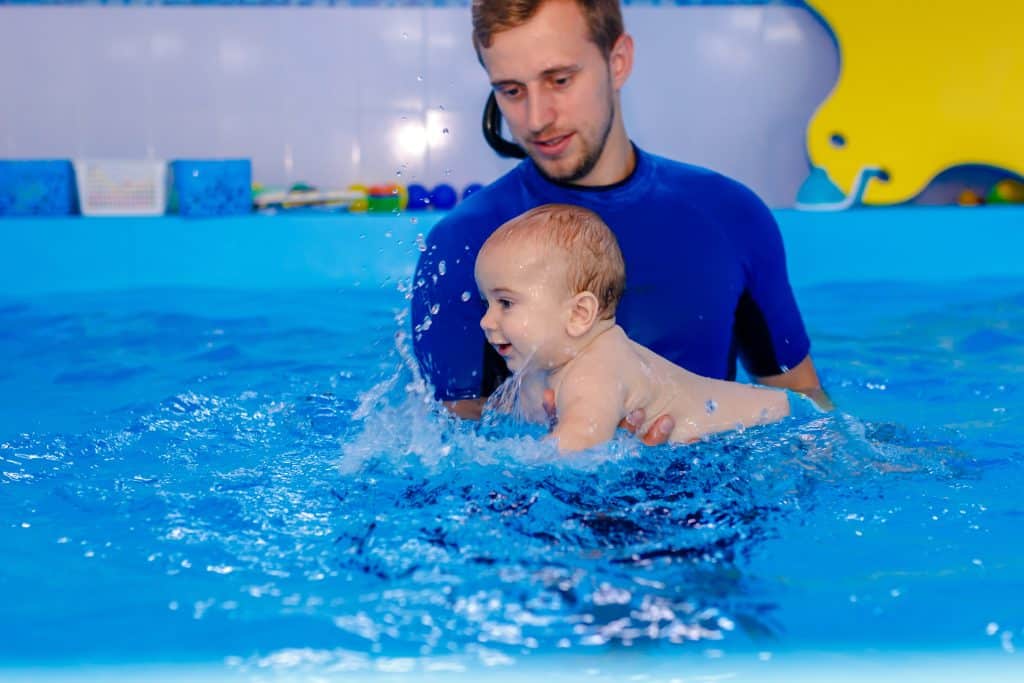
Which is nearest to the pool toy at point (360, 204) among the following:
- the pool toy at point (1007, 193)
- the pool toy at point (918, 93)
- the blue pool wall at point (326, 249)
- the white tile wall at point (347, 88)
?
the blue pool wall at point (326, 249)

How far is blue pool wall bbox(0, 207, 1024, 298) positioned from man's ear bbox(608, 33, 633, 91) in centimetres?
290

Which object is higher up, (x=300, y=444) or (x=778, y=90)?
(x=778, y=90)

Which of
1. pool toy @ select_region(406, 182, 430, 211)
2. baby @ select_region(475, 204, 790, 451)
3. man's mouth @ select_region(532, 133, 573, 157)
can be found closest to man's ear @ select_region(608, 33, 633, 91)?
man's mouth @ select_region(532, 133, 573, 157)

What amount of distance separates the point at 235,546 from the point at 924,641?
1.13m

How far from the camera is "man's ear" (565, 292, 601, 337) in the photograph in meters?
2.46

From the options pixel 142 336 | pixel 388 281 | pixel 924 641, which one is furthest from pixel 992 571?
pixel 388 281

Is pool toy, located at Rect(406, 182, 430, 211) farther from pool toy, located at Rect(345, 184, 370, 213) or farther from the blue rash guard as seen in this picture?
the blue rash guard

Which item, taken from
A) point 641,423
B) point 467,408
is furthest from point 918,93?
point 641,423

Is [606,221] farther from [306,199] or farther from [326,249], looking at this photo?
[306,199]

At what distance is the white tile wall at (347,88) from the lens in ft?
21.2

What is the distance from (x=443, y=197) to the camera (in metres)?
6.41

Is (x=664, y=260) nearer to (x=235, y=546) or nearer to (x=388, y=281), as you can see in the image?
(x=235, y=546)

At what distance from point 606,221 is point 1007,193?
14.4 ft

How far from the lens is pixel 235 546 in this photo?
85.4 inches
